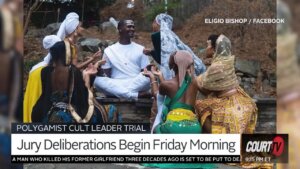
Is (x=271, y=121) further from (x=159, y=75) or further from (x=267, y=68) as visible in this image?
(x=159, y=75)

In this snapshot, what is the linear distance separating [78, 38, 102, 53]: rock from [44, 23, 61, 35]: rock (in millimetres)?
286

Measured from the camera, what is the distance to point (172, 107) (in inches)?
203

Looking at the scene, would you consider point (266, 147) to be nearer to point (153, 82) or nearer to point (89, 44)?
point (153, 82)

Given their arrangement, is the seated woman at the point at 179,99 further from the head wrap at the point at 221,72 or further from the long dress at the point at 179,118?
the head wrap at the point at 221,72

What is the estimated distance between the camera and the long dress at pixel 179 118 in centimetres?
511

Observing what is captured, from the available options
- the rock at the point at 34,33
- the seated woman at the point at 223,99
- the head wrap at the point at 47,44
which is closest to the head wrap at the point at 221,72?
the seated woman at the point at 223,99

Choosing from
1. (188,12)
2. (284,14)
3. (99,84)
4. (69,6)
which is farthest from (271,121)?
(69,6)

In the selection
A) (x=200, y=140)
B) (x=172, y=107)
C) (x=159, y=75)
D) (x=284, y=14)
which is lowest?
(x=200, y=140)

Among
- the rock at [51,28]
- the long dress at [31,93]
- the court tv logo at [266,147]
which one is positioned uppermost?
the rock at [51,28]

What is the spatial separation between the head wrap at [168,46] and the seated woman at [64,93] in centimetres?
77

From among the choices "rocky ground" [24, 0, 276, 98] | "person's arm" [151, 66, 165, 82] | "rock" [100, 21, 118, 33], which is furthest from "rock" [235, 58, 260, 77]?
"rock" [100, 21, 118, 33]

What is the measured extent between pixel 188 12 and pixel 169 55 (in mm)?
505

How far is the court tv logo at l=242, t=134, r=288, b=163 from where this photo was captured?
510cm

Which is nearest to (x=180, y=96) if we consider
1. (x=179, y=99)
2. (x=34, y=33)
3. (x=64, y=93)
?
(x=179, y=99)
